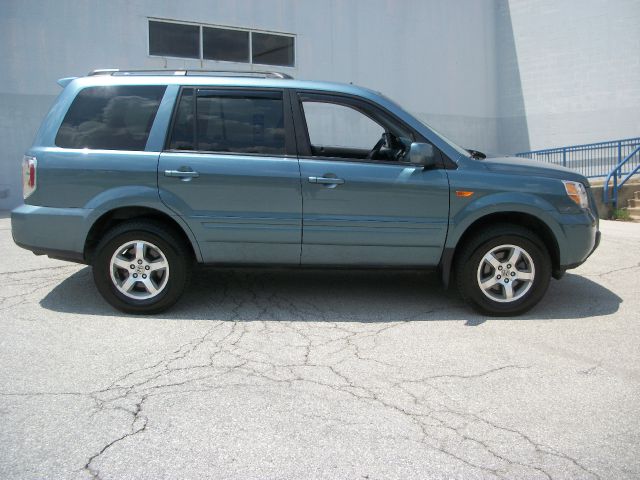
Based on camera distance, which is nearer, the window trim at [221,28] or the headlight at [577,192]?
the headlight at [577,192]

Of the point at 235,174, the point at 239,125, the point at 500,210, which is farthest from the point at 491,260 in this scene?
the point at 239,125

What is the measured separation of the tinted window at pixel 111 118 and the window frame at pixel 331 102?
1.15 meters

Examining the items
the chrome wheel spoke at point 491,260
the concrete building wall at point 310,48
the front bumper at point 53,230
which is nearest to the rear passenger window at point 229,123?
the front bumper at point 53,230

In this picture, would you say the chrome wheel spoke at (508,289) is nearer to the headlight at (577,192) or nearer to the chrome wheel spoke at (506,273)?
the chrome wheel spoke at (506,273)

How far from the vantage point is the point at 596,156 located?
15305 mm

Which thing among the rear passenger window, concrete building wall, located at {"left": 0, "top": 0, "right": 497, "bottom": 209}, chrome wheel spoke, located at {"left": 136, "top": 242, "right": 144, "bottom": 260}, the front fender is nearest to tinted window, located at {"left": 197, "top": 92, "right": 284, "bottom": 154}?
the rear passenger window

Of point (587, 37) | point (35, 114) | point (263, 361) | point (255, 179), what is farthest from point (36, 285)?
point (587, 37)

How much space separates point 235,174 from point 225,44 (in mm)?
9025

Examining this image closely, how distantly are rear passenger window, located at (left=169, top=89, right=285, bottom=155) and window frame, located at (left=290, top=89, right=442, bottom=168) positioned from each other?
14cm

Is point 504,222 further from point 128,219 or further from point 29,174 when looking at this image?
point 29,174

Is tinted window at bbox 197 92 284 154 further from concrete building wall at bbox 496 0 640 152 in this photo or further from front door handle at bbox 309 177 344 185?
concrete building wall at bbox 496 0 640 152

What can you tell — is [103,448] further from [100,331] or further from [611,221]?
[611,221]

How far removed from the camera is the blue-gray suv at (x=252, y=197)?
197 inches

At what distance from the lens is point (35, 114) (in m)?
11.8
